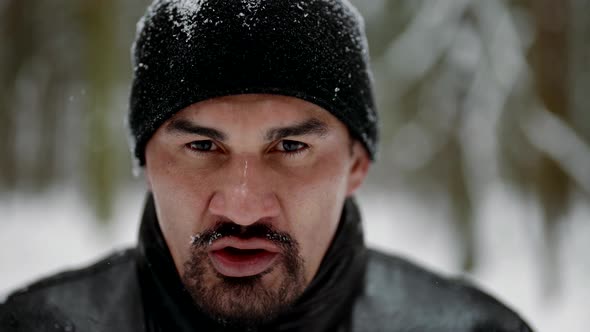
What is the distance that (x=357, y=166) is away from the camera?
6.13 feet

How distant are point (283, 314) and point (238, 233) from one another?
295 millimetres

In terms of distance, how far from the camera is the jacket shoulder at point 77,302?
1.72 m

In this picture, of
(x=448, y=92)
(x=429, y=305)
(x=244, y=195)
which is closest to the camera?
(x=244, y=195)

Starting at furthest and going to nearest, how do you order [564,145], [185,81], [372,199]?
[372,199], [564,145], [185,81]

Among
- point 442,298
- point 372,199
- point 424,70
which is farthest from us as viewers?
point 372,199

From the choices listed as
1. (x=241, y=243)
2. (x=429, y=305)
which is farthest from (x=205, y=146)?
(x=429, y=305)

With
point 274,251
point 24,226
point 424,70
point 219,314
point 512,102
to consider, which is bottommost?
point 24,226

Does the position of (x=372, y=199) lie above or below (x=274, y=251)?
below

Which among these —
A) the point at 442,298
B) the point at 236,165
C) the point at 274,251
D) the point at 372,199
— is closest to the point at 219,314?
the point at 274,251

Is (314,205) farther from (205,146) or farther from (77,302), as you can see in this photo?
(77,302)

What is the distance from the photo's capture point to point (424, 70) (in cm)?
477

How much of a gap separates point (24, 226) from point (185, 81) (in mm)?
4475

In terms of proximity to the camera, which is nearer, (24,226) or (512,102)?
(512,102)

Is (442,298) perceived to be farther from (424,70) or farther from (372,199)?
(372,199)
